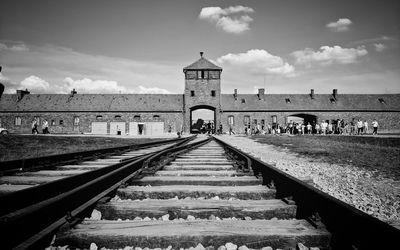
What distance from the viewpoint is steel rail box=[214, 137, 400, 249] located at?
123 centimetres

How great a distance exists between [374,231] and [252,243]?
65 centimetres

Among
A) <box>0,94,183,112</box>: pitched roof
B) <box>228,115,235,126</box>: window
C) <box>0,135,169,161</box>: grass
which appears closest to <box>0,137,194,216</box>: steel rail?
<box>0,135,169,161</box>: grass

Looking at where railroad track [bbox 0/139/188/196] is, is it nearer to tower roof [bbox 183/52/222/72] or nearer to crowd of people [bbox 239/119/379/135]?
crowd of people [bbox 239/119/379/135]

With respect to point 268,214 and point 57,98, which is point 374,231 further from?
point 57,98

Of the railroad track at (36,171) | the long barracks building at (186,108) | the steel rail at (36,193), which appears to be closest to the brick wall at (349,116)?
the long barracks building at (186,108)

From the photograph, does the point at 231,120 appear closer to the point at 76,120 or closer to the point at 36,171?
the point at 76,120

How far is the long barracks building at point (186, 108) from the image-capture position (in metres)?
40.5

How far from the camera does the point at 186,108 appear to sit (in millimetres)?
40125

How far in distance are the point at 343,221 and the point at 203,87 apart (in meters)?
39.5

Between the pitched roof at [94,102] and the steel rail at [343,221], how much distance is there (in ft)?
128

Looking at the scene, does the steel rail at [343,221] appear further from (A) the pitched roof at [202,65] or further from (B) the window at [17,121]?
(B) the window at [17,121]

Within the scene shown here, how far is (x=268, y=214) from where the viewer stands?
6.42 ft

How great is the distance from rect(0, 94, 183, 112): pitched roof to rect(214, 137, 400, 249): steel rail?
38883mm

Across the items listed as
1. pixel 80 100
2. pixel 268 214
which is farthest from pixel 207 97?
pixel 268 214
